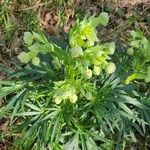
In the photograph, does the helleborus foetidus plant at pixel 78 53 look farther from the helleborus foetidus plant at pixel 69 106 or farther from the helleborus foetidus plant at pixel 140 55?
the helleborus foetidus plant at pixel 140 55

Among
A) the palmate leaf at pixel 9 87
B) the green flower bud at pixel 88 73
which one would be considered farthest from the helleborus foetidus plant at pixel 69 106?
the green flower bud at pixel 88 73

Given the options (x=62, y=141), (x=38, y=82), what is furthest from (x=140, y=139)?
(x=38, y=82)

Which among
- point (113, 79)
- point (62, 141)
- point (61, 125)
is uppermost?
point (113, 79)

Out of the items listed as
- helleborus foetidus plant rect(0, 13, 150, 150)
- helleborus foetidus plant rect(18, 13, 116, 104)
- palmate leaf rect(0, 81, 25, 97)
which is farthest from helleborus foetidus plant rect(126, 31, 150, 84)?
palmate leaf rect(0, 81, 25, 97)

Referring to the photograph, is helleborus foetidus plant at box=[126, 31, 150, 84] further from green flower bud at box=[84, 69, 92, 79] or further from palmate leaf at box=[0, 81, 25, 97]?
palmate leaf at box=[0, 81, 25, 97]

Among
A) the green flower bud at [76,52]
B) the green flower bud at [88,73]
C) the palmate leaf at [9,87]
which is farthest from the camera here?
the palmate leaf at [9,87]

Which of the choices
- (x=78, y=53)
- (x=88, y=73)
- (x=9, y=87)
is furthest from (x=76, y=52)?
(x=9, y=87)

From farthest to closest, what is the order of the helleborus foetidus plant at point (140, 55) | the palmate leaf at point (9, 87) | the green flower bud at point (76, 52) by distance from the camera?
1. the palmate leaf at point (9, 87)
2. the helleborus foetidus plant at point (140, 55)
3. the green flower bud at point (76, 52)

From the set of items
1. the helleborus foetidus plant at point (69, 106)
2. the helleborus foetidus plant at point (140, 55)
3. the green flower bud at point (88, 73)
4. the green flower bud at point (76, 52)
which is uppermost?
the green flower bud at point (76, 52)

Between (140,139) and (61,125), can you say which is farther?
(140,139)

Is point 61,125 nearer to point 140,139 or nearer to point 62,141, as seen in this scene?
point 62,141

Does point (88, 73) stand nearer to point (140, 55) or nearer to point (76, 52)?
point (76, 52)
